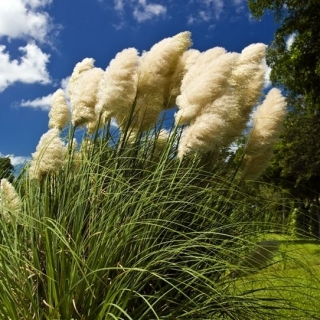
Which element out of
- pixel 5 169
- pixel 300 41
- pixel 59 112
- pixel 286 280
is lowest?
pixel 286 280

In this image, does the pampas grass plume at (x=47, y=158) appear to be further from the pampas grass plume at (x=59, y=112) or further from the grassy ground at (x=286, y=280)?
the grassy ground at (x=286, y=280)

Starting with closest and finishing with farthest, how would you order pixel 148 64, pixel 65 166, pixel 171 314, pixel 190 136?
pixel 171 314 < pixel 190 136 < pixel 65 166 < pixel 148 64

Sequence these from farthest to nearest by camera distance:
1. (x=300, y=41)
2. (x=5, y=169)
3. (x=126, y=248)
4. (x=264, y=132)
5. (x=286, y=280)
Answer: (x=300, y=41), (x=5, y=169), (x=264, y=132), (x=286, y=280), (x=126, y=248)

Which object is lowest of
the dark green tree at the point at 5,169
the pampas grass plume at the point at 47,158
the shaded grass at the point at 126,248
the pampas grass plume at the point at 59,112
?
the shaded grass at the point at 126,248

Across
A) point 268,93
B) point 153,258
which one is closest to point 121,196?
point 153,258

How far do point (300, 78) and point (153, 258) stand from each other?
12576 mm

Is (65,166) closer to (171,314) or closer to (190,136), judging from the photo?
(190,136)

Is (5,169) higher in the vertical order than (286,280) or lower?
higher

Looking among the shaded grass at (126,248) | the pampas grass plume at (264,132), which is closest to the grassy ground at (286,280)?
the shaded grass at (126,248)

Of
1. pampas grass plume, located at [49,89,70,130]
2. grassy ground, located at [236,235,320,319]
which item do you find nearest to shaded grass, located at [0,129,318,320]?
grassy ground, located at [236,235,320,319]

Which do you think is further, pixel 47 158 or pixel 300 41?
pixel 300 41

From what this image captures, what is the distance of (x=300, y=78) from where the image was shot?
14.7 metres

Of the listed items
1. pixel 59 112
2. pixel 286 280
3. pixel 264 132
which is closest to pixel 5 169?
pixel 59 112

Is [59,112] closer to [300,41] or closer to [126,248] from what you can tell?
[126,248]
